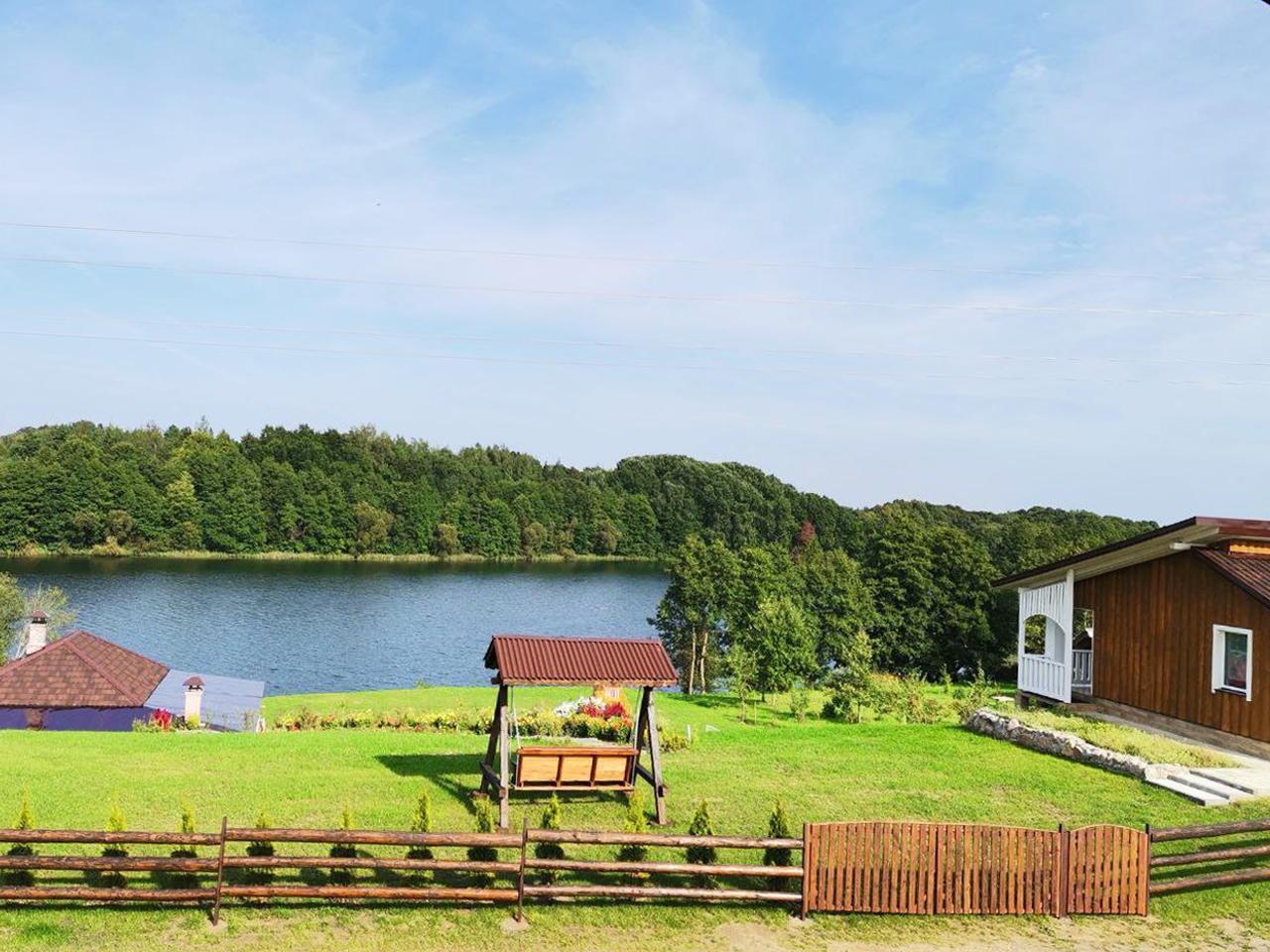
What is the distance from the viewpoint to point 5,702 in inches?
850

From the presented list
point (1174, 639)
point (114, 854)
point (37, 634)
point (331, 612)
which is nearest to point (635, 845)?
point (114, 854)

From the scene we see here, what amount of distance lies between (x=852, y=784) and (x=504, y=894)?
7.06m

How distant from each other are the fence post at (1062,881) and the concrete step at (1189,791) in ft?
16.0

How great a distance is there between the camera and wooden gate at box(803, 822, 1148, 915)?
10.6 meters

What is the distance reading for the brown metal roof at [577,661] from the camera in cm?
1340

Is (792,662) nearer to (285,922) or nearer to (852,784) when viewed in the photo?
(852,784)

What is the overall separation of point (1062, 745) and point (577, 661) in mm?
9360

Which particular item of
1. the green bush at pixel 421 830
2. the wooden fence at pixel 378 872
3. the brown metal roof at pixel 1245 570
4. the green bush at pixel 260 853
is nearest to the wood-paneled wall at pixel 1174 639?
the brown metal roof at pixel 1245 570

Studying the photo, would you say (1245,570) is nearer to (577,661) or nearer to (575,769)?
(577,661)

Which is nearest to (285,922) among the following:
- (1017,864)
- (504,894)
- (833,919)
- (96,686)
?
(504,894)

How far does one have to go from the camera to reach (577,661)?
13.8 meters

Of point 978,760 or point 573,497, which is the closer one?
point 978,760

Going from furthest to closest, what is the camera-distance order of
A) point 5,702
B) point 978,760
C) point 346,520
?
point 346,520 < point 5,702 < point 978,760

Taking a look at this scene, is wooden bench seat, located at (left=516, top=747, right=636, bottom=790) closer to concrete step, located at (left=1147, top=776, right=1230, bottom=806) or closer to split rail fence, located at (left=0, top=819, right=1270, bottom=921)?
split rail fence, located at (left=0, top=819, right=1270, bottom=921)
